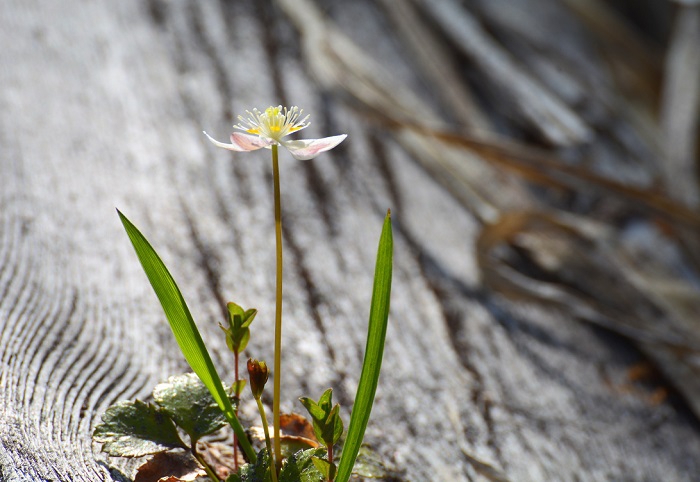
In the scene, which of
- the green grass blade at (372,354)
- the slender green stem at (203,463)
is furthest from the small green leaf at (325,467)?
the slender green stem at (203,463)

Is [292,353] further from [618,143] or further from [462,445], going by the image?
[618,143]

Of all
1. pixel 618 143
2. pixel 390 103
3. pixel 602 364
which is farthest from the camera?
pixel 618 143

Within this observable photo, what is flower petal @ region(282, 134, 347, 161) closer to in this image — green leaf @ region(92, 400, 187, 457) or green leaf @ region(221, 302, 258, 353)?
green leaf @ region(221, 302, 258, 353)

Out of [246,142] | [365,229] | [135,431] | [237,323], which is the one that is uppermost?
[365,229]

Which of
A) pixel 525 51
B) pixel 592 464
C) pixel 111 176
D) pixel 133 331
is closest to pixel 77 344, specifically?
pixel 133 331

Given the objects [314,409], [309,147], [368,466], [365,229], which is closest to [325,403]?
[314,409]

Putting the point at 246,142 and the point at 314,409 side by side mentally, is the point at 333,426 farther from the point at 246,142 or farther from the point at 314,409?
the point at 246,142
